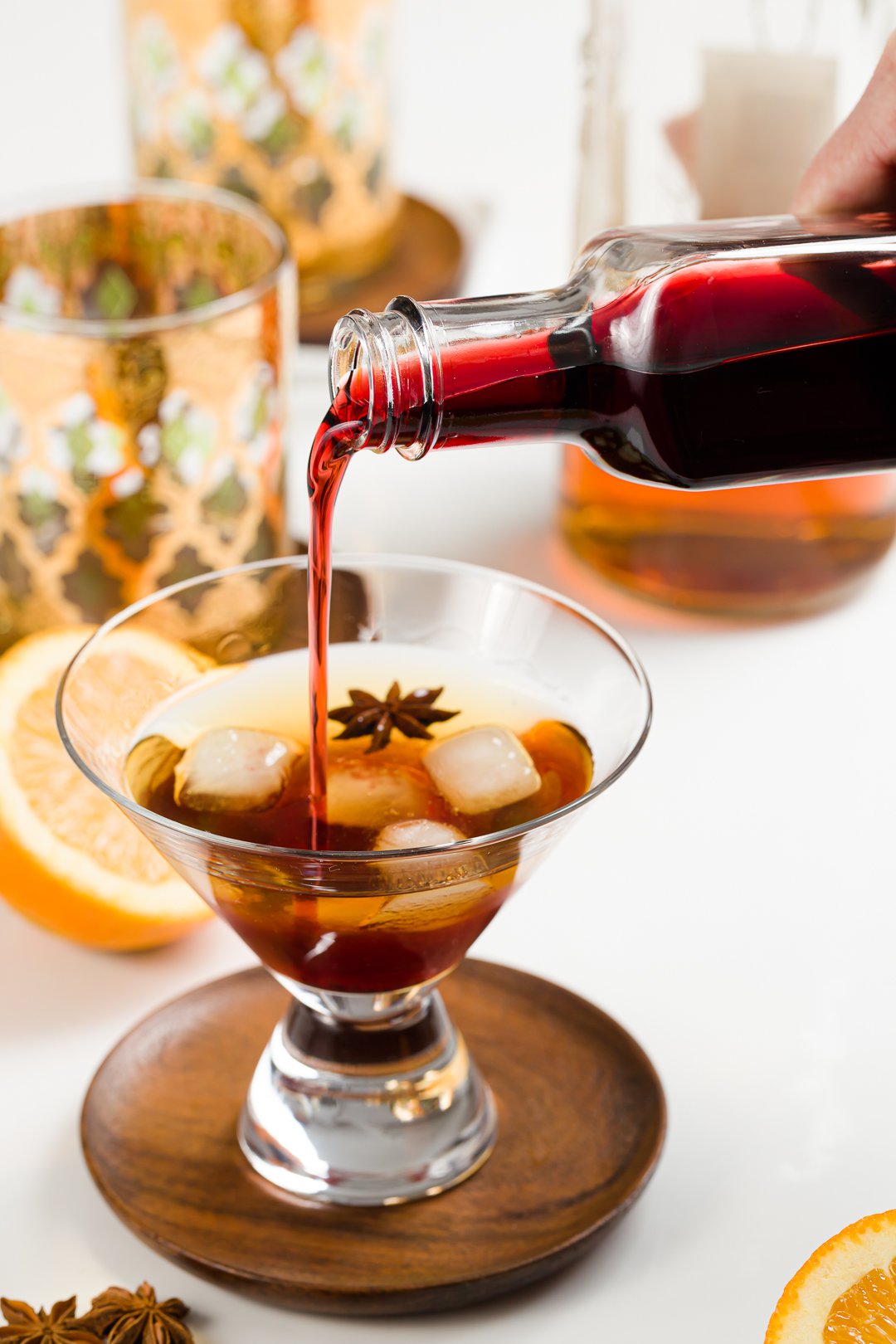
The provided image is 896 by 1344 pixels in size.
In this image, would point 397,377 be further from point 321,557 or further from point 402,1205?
point 402,1205

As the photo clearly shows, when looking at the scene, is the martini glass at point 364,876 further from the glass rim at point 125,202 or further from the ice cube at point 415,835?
the glass rim at point 125,202

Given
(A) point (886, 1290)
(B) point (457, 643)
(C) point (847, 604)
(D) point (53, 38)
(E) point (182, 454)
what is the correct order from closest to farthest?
(A) point (886, 1290), (B) point (457, 643), (E) point (182, 454), (C) point (847, 604), (D) point (53, 38)

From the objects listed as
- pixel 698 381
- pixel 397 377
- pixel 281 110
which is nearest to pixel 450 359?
pixel 397 377

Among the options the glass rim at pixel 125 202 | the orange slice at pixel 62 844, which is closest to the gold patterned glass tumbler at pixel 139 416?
the glass rim at pixel 125 202

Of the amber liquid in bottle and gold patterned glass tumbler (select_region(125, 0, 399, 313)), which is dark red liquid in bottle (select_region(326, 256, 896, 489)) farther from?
gold patterned glass tumbler (select_region(125, 0, 399, 313))

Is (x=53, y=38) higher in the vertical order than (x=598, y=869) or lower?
higher

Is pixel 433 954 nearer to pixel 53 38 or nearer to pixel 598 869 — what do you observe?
pixel 598 869

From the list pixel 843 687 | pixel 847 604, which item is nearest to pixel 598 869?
pixel 843 687
